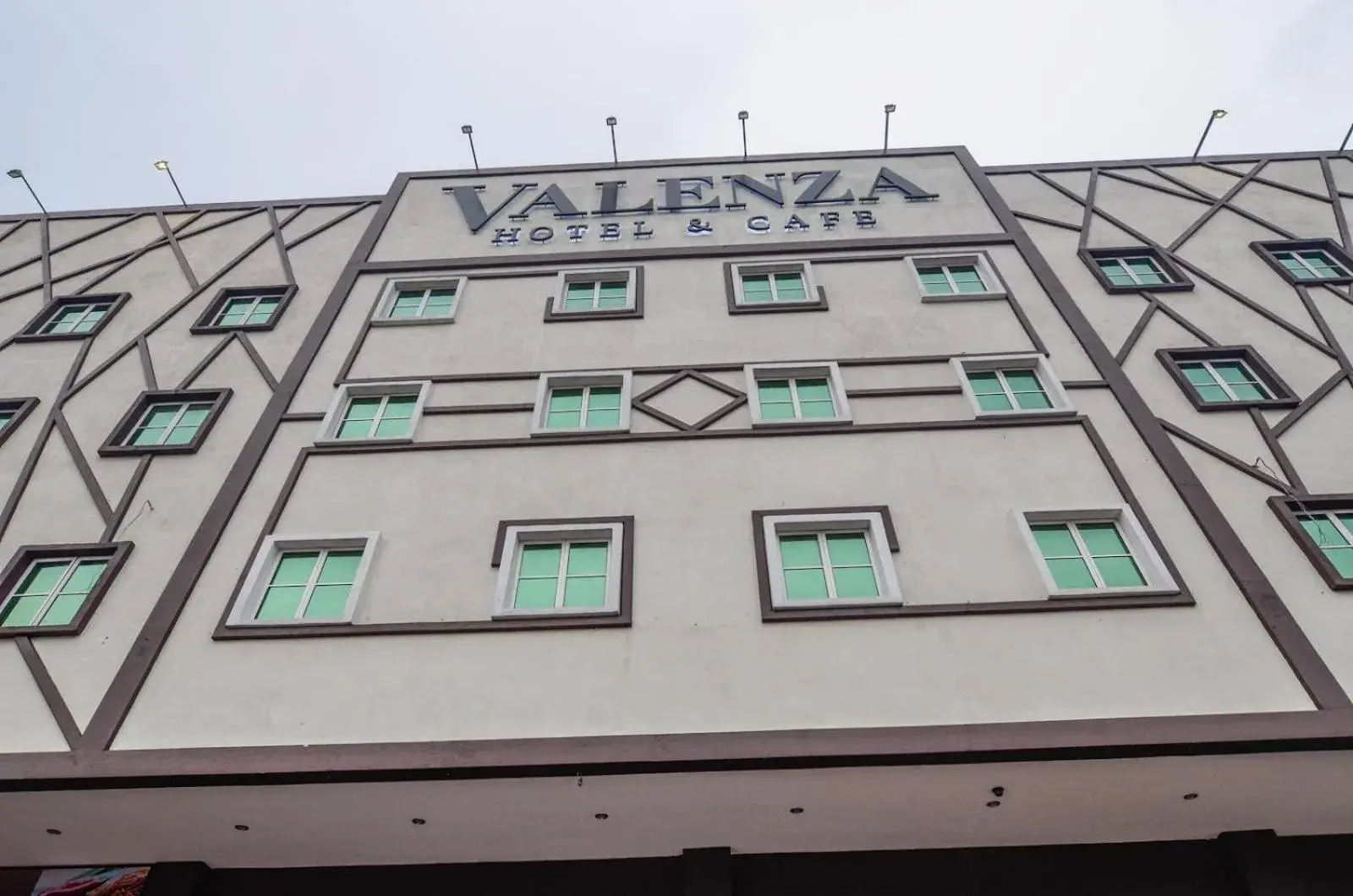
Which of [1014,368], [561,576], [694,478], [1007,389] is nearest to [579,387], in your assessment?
[694,478]

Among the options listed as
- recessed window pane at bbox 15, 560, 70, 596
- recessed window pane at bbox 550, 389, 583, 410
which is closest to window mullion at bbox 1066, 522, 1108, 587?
recessed window pane at bbox 550, 389, 583, 410

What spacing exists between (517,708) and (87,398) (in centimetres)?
1103

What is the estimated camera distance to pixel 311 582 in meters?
12.0

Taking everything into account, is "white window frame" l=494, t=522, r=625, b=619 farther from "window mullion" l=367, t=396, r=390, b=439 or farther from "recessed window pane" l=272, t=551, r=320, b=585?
"window mullion" l=367, t=396, r=390, b=439

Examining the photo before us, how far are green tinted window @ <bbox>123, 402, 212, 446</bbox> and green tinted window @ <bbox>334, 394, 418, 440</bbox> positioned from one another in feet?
7.81

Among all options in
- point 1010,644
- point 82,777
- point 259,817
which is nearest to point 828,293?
point 1010,644

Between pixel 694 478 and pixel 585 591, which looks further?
pixel 694 478

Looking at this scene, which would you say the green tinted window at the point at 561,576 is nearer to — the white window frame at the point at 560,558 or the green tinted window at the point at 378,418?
the white window frame at the point at 560,558

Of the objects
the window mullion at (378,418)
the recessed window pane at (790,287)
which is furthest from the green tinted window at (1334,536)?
the window mullion at (378,418)

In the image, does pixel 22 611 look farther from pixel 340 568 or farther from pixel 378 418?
pixel 378 418

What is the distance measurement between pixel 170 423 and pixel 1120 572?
15012 mm

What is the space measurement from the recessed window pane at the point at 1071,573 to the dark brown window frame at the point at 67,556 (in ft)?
41.1

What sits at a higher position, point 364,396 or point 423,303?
point 423,303

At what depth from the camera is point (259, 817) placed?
33.7 ft
